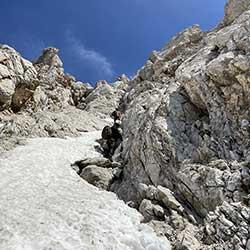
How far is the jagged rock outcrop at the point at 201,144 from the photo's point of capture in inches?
563

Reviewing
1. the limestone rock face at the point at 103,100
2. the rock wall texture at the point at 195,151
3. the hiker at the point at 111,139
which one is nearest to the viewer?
the rock wall texture at the point at 195,151

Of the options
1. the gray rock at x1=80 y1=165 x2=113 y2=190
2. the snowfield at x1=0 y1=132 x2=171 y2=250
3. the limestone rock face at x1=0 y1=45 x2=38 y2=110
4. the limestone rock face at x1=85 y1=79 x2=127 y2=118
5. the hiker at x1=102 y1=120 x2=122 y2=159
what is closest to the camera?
the snowfield at x1=0 y1=132 x2=171 y2=250

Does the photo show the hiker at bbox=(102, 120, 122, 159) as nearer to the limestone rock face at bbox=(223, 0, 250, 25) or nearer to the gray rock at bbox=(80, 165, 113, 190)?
the gray rock at bbox=(80, 165, 113, 190)

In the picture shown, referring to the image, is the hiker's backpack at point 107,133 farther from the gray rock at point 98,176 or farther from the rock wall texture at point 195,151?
the gray rock at point 98,176

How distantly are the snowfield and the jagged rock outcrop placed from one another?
1.50 meters

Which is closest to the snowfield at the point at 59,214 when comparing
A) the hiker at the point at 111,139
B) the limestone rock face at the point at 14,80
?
the hiker at the point at 111,139

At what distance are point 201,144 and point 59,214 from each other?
345 inches

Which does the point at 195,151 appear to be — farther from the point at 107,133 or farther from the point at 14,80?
the point at 14,80

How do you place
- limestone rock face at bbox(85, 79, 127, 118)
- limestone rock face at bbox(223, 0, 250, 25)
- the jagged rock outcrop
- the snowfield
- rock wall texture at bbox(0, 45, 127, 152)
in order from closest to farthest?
the snowfield
the jagged rock outcrop
rock wall texture at bbox(0, 45, 127, 152)
limestone rock face at bbox(223, 0, 250, 25)
limestone rock face at bbox(85, 79, 127, 118)

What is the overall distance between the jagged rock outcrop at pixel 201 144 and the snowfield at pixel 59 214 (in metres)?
1.50

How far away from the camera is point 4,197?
1664 cm

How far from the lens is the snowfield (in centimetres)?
1261

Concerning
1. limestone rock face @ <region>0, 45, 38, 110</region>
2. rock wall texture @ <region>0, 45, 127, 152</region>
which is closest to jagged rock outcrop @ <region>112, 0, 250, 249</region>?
rock wall texture @ <region>0, 45, 127, 152</region>

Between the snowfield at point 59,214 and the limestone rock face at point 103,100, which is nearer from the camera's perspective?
the snowfield at point 59,214
